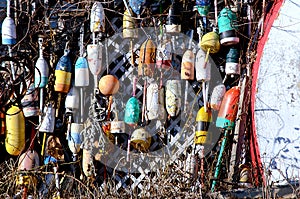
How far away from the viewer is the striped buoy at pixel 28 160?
692 centimetres

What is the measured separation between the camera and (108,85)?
273 inches

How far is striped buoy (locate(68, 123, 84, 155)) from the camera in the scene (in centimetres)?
692

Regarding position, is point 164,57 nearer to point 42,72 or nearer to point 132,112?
point 132,112

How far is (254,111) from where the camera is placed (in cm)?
660

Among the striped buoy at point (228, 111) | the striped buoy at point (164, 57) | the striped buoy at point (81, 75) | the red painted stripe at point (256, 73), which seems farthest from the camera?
the striped buoy at point (81, 75)

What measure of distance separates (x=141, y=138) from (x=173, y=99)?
0.46 m

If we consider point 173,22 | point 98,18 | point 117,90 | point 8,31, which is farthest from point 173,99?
point 8,31

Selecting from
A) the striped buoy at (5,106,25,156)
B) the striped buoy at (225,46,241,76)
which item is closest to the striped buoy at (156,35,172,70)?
the striped buoy at (225,46,241,76)

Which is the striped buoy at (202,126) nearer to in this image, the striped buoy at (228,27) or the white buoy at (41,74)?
the striped buoy at (228,27)

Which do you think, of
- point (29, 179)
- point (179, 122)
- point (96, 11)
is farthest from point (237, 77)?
point (29, 179)

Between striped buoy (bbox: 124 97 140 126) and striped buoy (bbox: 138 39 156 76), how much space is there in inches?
11.4

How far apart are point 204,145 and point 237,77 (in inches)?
29.0

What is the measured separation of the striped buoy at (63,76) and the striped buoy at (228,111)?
147cm

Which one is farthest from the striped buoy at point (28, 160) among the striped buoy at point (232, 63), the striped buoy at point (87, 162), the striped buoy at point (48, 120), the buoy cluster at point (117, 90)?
the striped buoy at point (232, 63)
